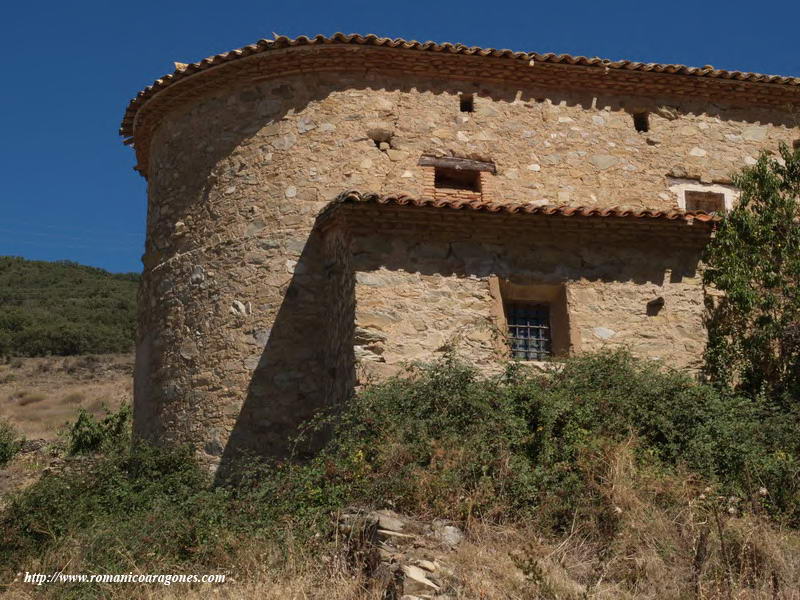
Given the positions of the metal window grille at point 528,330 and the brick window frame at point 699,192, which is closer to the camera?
the metal window grille at point 528,330

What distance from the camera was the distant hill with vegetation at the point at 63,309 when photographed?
37250mm

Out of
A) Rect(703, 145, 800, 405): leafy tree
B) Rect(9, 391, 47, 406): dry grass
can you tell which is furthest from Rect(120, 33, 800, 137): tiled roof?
Rect(9, 391, 47, 406): dry grass

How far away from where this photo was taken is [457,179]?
1218 centimetres

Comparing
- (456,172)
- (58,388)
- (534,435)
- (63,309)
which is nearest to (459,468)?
(534,435)

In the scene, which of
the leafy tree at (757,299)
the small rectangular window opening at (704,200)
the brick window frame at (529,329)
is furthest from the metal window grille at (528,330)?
the small rectangular window opening at (704,200)

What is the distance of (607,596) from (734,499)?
6.29 ft

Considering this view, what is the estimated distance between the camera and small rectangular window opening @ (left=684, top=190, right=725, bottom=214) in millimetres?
12594

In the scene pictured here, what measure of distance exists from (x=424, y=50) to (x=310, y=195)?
2633 millimetres

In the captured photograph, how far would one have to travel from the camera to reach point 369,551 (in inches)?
261

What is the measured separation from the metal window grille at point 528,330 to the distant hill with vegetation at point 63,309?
2999 centimetres

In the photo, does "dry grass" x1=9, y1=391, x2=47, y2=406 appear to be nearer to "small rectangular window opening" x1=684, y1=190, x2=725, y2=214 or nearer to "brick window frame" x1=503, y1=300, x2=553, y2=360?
"brick window frame" x1=503, y1=300, x2=553, y2=360

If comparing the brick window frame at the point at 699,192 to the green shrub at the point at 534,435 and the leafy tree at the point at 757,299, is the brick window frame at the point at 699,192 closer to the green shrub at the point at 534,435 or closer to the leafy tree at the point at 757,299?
the leafy tree at the point at 757,299

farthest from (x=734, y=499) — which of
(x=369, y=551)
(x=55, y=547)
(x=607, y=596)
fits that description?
(x=55, y=547)

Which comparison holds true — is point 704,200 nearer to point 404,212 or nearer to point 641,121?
point 641,121
